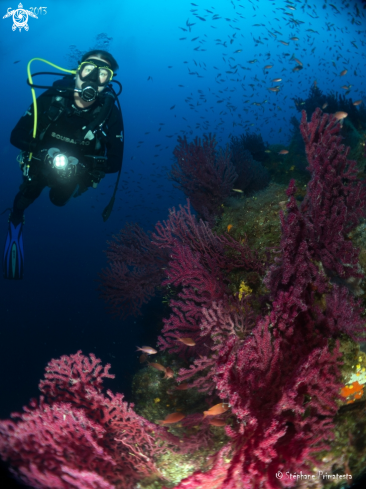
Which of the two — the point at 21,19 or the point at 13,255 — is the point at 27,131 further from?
the point at 21,19

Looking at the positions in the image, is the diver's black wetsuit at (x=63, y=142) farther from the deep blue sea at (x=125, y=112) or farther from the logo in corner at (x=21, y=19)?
the logo in corner at (x=21, y=19)

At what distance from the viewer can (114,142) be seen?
6391 mm

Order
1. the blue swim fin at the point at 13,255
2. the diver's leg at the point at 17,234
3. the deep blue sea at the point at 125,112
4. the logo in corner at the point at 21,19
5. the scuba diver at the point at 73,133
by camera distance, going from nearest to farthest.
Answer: the scuba diver at the point at 73,133 → the diver's leg at the point at 17,234 → the blue swim fin at the point at 13,255 → the deep blue sea at the point at 125,112 → the logo in corner at the point at 21,19

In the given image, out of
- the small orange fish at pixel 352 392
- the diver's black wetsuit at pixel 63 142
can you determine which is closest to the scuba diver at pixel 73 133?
the diver's black wetsuit at pixel 63 142

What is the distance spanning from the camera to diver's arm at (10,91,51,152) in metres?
5.34

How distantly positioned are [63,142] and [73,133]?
0.35 metres

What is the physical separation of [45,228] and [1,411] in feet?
150

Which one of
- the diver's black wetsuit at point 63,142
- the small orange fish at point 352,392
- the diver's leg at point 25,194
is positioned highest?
the diver's black wetsuit at point 63,142

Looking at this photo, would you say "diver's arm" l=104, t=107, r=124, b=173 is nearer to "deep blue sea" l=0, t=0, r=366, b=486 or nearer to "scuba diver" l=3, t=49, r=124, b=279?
"scuba diver" l=3, t=49, r=124, b=279

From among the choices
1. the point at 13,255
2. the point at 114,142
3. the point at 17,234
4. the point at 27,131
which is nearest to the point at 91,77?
the point at 114,142

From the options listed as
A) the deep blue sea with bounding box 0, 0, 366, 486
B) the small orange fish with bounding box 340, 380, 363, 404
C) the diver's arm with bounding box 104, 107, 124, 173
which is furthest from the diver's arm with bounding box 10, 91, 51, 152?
the small orange fish with bounding box 340, 380, 363, 404

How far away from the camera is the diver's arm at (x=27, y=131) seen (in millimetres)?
5336

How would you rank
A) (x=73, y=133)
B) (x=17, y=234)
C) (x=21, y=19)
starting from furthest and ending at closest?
(x=21, y=19) < (x=17, y=234) < (x=73, y=133)

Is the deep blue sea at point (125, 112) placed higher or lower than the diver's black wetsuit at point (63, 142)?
higher
